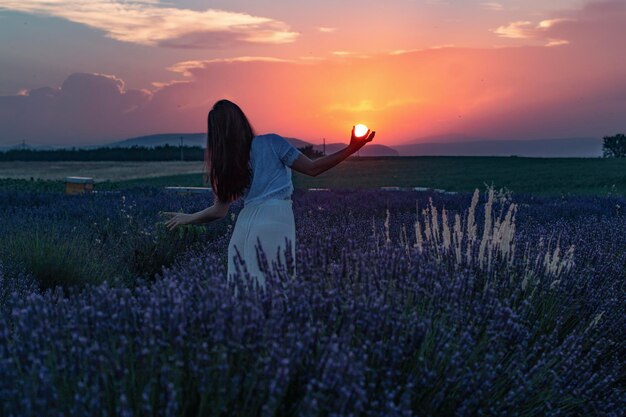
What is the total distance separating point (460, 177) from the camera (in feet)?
102

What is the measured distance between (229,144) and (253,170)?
202 millimetres

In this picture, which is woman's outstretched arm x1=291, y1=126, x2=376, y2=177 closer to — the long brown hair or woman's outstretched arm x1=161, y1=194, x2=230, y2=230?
the long brown hair

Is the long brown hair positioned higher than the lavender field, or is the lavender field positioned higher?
the long brown hair

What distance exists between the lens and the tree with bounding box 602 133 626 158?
163ft

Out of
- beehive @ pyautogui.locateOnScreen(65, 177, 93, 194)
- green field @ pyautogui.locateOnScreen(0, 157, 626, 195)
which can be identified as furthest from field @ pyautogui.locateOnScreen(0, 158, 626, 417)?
green field @ pyautogui.locateOnScreen(0, 157, 626, 195)

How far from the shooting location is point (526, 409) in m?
2.78

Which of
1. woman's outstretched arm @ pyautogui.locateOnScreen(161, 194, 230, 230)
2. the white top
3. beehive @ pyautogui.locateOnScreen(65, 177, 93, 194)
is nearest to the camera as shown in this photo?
the white top

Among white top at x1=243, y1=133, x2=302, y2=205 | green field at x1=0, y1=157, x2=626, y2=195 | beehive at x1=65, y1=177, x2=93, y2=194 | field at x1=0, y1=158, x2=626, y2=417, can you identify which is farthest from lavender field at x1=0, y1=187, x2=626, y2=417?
green field at x1=0, y1=157, x2=626, y2=195

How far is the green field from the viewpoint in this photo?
74.8 ft

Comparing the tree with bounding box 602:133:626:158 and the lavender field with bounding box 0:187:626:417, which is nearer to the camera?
the lavender field with bounding box 0:187:626:417

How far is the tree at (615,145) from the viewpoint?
49688 mm

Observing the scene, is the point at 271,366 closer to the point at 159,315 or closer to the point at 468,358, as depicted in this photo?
A: the point at 159,315

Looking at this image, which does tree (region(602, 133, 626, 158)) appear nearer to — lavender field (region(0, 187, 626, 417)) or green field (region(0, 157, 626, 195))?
green field (region(0, 157, 626, 195))

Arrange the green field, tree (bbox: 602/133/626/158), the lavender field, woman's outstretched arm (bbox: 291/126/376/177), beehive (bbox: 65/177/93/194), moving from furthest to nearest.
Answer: tree (bbox: 602/133/626/158) < the green field < beehive (bbox: 65/177/93/194) < woman's outstretched arm (bbox: 291/126/376/177) < the lavender field
